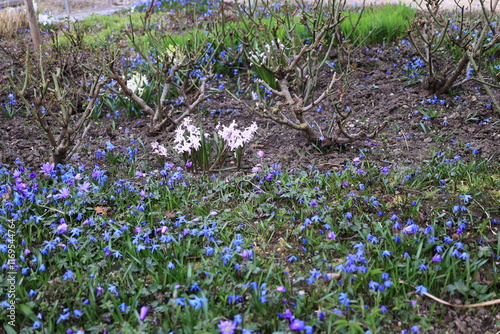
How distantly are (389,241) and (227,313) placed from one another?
0.96 metres

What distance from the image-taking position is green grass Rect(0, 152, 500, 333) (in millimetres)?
2146

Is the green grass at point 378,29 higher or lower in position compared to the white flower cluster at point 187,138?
higher

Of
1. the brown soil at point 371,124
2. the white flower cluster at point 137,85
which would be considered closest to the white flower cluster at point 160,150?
the brown soil at point 371,124

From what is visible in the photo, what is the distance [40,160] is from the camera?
367cm

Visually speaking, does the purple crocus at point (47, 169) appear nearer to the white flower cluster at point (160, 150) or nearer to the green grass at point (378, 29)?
the white flower cluster at point (160, 150)

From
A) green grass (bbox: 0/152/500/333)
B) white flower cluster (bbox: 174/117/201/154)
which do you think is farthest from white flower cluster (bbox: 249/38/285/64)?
green grass (bbox: 0/152/500/333)

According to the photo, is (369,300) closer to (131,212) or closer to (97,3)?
(131,212)


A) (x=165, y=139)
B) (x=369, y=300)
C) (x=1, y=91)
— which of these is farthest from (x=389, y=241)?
(x=1, y=91)

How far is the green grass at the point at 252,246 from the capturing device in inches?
84.5

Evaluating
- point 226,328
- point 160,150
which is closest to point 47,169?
point 160,150

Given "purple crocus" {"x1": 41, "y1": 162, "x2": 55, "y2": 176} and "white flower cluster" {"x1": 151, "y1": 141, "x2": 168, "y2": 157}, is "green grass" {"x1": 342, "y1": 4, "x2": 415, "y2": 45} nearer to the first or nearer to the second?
"white flower cluster" {"x1": 151, "y1": 141, "x2": 168, "y2": 157}

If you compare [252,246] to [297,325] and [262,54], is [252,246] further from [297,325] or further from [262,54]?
[262,54]

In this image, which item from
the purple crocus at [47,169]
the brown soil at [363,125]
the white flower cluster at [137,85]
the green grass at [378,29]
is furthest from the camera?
the green grass at [378,29]

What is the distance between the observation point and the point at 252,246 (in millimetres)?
2639
